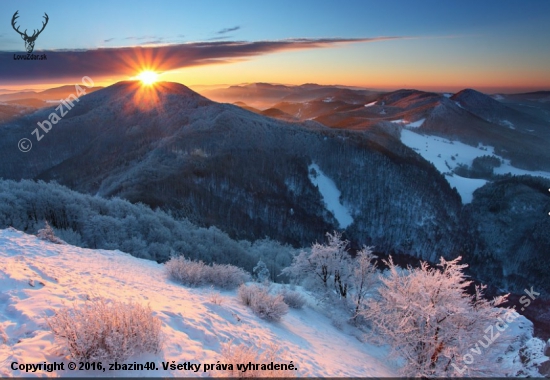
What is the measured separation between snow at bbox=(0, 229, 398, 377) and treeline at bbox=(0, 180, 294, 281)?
667 cm

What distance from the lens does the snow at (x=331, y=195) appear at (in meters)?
75.6

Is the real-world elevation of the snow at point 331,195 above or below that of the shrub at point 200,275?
below

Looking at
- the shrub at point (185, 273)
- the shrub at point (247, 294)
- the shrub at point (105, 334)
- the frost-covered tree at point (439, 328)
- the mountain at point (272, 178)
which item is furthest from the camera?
the mountain at point (272, 178)

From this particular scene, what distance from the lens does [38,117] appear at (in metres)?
119

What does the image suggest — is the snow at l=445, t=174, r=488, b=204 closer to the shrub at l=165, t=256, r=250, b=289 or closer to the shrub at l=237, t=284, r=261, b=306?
the shrub at l=165, t=256, r=250, b=289

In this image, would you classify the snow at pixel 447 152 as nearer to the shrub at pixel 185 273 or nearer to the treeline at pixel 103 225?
the treeline at pixel 103 225

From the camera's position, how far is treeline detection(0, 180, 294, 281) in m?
19.1

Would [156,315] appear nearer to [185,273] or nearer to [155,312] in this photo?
[155,312]

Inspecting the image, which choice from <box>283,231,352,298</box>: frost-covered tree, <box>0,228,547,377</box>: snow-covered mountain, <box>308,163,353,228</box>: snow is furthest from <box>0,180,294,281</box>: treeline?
<box>308,163,353,228</box>: snow

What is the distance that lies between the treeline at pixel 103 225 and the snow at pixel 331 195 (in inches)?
1972

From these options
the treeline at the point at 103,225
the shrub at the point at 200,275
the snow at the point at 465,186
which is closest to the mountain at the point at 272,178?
the snow at the point at 465,186

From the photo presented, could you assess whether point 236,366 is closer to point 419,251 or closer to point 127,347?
point 127,347

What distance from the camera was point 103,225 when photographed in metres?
20.9

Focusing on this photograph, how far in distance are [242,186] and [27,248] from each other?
50.9m
